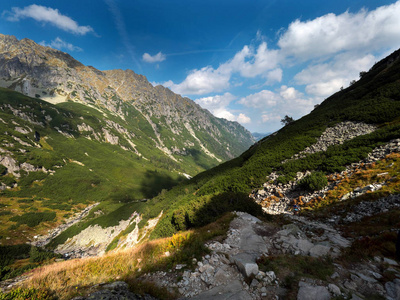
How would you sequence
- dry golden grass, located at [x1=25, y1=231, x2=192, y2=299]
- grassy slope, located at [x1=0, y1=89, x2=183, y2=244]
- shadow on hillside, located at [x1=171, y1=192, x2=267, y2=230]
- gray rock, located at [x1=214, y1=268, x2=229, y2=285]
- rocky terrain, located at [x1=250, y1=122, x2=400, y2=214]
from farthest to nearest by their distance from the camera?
grassy slope, located at [x1=0, y1=89, x2=183, y2=244], rocky terrain, located at [x1=250, y1=122, x2=400, y2=214], shadow on hillside, located at [x1=171, y1=192, x2=267, y2=230], gray rock, located at [x1=214, y1=268, x2=229, y2=285], dry golden grass, located at [x1=25, y1=231, x2=192, y2=299]

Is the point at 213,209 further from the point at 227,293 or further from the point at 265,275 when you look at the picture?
the point at 227,293

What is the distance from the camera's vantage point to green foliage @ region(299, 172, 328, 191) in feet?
55.2

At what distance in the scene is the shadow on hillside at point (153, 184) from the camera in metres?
154

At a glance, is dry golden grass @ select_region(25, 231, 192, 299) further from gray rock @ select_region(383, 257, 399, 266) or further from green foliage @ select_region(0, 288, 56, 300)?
gray rock @ select_region(383, 257, 399, 266)

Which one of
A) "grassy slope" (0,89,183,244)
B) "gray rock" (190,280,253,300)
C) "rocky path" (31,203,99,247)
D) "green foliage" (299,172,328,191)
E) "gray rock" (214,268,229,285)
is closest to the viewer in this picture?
"gray rock" (190,280,253,300)

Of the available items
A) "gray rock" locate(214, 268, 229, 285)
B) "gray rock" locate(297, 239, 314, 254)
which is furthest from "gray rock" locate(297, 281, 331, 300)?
"gray rock" locate(297, 239, 314, 254)

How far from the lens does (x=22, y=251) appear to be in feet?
179

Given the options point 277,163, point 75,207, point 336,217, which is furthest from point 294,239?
point 75,207

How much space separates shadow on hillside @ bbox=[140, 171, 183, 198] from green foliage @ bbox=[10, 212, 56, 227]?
219ft

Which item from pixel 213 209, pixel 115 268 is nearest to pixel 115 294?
pixel 115 268

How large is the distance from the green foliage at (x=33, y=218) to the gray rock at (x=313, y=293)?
126868 millimetres

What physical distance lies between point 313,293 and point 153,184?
183 meters

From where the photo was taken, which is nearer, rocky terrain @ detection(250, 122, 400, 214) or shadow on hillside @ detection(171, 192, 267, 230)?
shadow on hillside @ detection(171, 192, 267, 230)

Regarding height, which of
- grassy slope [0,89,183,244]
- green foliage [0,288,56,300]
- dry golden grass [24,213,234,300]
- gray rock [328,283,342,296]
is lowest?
gray rock [328,283,342,296]
